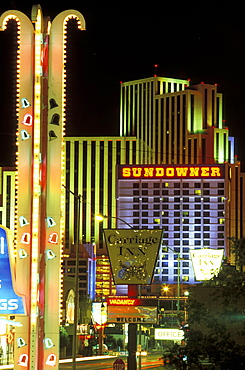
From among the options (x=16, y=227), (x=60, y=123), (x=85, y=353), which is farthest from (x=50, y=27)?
(x=85, y=353)

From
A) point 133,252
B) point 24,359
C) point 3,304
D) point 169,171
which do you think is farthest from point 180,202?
point 24,359

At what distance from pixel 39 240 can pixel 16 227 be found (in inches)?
41.8

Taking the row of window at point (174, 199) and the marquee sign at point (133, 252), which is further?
the row of window at point (174, 199)

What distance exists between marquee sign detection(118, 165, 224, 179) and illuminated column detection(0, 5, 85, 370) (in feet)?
490

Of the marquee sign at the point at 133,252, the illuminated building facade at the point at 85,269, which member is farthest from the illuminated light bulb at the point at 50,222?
the illuminated building facade at the point at 85,269

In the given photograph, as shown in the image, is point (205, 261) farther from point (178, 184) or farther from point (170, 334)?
point (178, 184)

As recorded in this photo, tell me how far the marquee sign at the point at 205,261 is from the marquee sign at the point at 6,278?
17.9m

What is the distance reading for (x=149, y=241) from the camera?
34469 millimetres

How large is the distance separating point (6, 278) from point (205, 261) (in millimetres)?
18391

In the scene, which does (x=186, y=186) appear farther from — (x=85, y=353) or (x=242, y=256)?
(x=242, y=256)

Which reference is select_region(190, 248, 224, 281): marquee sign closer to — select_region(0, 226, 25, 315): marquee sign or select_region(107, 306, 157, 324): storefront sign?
select_region(107, 306, 157, 324): storefront sign

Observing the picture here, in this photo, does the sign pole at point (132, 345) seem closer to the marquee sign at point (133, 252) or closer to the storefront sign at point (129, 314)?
the storefront sign at point (129, 314)

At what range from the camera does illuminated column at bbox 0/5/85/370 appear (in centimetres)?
3194

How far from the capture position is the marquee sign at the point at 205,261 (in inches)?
1891
